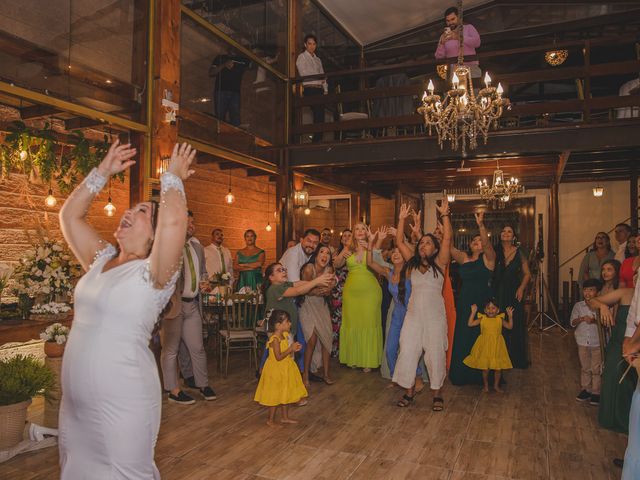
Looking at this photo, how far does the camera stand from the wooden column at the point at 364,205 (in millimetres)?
11680

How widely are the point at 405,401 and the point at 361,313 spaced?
1.34 metres

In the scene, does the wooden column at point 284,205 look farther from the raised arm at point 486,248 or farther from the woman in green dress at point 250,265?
the raised arm at point 486,248

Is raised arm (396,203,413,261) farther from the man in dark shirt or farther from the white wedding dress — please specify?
the man in dark shirt

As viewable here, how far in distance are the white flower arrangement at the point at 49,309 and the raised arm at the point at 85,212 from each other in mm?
2972

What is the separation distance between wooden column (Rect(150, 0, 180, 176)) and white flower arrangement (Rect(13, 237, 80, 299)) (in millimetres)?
1638

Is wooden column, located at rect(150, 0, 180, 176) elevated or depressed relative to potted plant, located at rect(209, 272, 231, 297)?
elevated

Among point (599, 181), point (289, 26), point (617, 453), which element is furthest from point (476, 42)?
point (599, 181)

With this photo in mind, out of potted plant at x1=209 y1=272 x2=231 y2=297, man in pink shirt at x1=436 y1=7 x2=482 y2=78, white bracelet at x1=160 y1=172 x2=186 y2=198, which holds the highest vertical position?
man in pink shirt at x1=436 y1=7 x2=482 y2=78

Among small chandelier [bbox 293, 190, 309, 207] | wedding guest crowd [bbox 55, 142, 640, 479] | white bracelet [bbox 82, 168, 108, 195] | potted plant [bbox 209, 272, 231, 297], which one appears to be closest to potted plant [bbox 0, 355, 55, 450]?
wedding guest crowd [bbox 55, 142, 640, 479]

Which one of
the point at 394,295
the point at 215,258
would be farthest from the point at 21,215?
the point at 394,295

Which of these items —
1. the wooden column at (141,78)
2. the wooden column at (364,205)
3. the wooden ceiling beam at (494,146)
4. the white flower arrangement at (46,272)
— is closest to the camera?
the white flower arrangement at (46,272)

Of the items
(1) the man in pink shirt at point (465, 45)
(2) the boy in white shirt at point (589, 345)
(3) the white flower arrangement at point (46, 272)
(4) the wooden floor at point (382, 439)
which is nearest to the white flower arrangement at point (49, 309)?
(3) the white flower arrangement at point (46, 272)

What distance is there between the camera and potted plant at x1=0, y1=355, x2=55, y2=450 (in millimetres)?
3668

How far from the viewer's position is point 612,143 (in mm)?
6648
